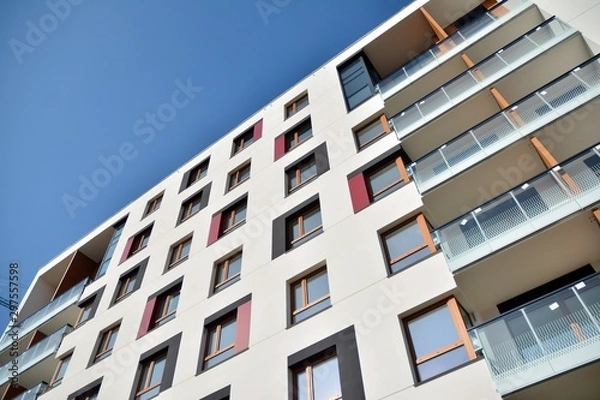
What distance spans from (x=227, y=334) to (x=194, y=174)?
10952mm

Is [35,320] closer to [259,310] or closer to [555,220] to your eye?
[259,310]

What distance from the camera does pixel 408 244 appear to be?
1155cm

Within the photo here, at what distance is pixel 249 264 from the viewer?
14086mm

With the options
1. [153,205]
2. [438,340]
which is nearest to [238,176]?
[153,205]

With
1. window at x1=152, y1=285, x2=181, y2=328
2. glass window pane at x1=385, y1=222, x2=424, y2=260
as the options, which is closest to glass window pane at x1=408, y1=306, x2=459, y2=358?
glass window pane at x1=385, y1=222, x2=424, y2=260

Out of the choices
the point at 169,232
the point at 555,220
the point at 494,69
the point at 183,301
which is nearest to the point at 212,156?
the point at 169,232

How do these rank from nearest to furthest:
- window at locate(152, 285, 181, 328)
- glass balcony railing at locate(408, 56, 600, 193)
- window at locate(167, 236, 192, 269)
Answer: glass balcony railing at locate(408, 56, 600, 193)
window at locate(152, 285, 181, 328)
window at locate(167, 236, 192, 269)

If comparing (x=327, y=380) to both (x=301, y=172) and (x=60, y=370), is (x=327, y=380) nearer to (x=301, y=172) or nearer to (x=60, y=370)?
(x=301, y=172)

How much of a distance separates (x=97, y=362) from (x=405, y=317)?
443 inches

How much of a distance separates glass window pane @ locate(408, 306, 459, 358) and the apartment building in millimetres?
43

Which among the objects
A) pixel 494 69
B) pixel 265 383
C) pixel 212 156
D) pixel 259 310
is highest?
pixel 212 156

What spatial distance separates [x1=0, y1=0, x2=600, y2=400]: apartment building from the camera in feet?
29.4

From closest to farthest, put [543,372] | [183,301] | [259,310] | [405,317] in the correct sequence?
1. [543,372]
2. [405,317]
3. [259,310]
4. [183,301]

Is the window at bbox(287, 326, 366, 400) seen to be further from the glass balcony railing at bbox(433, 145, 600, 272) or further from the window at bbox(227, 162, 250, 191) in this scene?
the window at bbox(227, 162, 250, 191)
